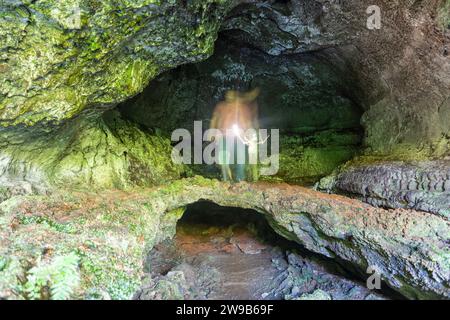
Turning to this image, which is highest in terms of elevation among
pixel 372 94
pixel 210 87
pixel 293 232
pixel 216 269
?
pixel 210 87

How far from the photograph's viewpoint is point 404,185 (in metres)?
5.59

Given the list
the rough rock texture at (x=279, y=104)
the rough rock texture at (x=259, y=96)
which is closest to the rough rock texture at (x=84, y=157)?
the rough rock texture at (x=279, y=104)

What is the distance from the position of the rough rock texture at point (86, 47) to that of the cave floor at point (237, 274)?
10.1 ft

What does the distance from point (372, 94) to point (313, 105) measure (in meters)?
3.40

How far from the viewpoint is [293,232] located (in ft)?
20.4

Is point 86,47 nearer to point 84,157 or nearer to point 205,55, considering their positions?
point 205,55

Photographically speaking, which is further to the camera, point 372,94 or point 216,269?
point 372,94

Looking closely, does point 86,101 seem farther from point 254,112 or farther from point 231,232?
point 254,112

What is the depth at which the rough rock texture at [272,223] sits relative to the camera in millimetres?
3691

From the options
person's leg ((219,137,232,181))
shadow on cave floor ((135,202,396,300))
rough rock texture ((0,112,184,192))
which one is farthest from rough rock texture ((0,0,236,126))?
person's leg ((219,137,232,181))

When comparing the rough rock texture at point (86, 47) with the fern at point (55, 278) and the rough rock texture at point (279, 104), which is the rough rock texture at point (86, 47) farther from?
the rough rock texture at point (279, 104)

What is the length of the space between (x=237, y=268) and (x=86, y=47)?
5.41 m

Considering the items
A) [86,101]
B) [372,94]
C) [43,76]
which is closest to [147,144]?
[86,101]

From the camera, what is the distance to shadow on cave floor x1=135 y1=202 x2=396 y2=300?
19.1 ft
